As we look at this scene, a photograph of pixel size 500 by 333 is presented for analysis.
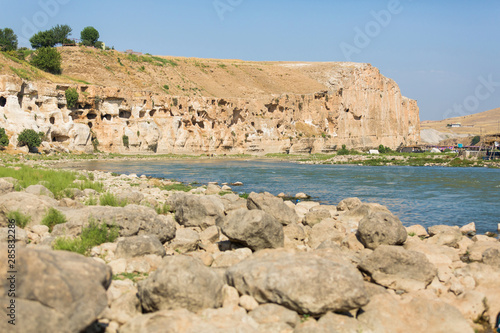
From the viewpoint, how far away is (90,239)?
859cm

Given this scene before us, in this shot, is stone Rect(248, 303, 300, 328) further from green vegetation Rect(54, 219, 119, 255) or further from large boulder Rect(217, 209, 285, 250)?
green vegetation Rect(54, 219, 119, 255)

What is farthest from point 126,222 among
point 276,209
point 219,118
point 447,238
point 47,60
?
point 47,60

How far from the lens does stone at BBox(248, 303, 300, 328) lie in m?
5.51

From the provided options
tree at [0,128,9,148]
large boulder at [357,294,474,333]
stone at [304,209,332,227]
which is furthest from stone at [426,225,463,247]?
tree at [0,128,9,148]

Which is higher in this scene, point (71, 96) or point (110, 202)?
point (71, 96)

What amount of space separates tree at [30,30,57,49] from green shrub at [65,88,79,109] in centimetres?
3463

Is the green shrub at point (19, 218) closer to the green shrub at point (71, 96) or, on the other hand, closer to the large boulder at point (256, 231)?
the large boulder at point (256, 231)

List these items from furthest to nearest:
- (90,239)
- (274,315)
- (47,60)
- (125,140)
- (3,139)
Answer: (47,60) < (125,140) < (3,139) < (90,239) < (274,315)

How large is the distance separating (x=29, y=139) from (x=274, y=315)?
163 feet

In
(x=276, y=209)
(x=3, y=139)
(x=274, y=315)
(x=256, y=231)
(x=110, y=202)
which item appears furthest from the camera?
(x=3, y=139)

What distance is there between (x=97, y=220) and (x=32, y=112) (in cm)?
5027

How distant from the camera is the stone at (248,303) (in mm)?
5871

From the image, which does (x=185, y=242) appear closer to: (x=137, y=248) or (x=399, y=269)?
(x=137, y=248)

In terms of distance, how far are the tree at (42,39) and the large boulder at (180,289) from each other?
3675 inches
